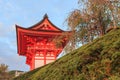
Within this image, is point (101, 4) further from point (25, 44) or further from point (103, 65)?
point (25, 44)

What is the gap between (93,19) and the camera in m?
13.4

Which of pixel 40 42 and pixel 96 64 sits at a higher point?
pixel 40 42

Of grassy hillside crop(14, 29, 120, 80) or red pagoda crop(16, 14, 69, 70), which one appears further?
red pagoda crop(16, 14, 69, 70)

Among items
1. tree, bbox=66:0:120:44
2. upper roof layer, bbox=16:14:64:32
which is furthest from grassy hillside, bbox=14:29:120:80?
upper roof layer, bbox=16:14:64:32

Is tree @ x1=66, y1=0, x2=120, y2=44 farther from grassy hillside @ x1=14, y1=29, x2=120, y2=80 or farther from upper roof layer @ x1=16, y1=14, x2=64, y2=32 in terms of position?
upper roof layer @ x1=16, y1=14, x2=64, y2=32

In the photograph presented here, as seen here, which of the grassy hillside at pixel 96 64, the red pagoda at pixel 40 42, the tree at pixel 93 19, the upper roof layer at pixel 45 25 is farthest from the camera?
the upper roof layer at pixel 45 25

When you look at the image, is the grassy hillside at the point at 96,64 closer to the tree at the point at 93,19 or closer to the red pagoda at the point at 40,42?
the tree at the point at 93,19

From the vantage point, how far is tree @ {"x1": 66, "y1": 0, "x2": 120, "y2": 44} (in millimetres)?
12116

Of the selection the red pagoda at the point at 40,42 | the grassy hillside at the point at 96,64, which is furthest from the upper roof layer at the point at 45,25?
the grassy hillside at the point at 96,64

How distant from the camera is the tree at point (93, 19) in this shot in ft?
39.7

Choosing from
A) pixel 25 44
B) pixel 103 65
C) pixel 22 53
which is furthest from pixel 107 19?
pixel 22 53

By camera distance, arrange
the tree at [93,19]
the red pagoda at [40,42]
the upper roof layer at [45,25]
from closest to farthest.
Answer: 1. the tree at [93,19]
2. the red pagoda at [40,42]
3. the upper roof layer at [45,25]

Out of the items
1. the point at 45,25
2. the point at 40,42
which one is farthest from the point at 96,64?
the point at 45,25

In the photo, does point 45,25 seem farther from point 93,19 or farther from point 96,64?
point 96,64
